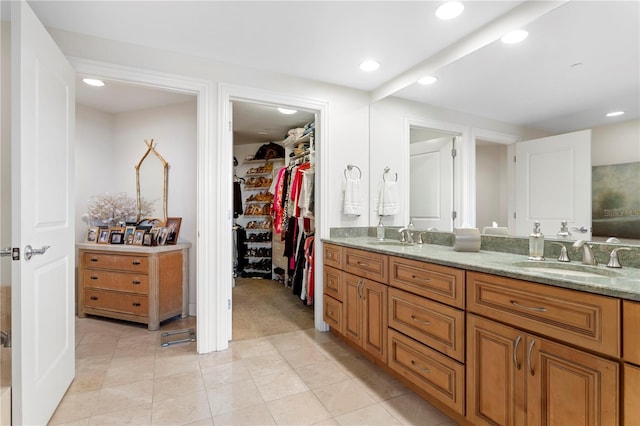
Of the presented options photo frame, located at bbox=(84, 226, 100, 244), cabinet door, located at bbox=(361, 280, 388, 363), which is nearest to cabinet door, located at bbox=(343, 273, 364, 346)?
cabinet door, located at bbox=(361, 280, 388, 363)

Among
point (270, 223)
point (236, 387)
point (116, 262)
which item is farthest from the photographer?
point (270, 223)

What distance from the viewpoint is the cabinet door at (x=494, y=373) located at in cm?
119

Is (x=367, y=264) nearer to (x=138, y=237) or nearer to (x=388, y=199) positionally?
(x=388, y=199)

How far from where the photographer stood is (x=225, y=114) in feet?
7.85

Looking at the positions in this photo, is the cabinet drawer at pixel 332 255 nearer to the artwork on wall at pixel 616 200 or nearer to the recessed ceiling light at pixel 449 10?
the artwork on wall at pixel 616 200

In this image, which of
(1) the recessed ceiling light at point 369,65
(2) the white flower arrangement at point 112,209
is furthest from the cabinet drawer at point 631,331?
(2) the white flower arrangement at point 112,209

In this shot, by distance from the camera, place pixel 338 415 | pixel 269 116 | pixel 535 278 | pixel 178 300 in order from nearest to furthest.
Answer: pixel 535 278 < pixel 338 415 < pixel 178 300 < pixel 269 116

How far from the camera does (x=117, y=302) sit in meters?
2.93

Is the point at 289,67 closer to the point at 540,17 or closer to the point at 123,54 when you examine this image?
the point at 123,54

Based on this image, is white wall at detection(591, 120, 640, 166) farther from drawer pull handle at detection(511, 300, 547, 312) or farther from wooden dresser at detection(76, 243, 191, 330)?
wooden dresser at detection(76, 243, 191, 330)

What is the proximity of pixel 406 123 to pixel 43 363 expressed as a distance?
287 centimetres

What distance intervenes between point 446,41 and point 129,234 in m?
3.24

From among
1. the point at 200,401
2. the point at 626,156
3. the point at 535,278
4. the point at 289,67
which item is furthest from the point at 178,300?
the point at 626,156

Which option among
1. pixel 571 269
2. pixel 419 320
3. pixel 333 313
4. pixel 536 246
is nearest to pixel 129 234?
pixel 333 313
